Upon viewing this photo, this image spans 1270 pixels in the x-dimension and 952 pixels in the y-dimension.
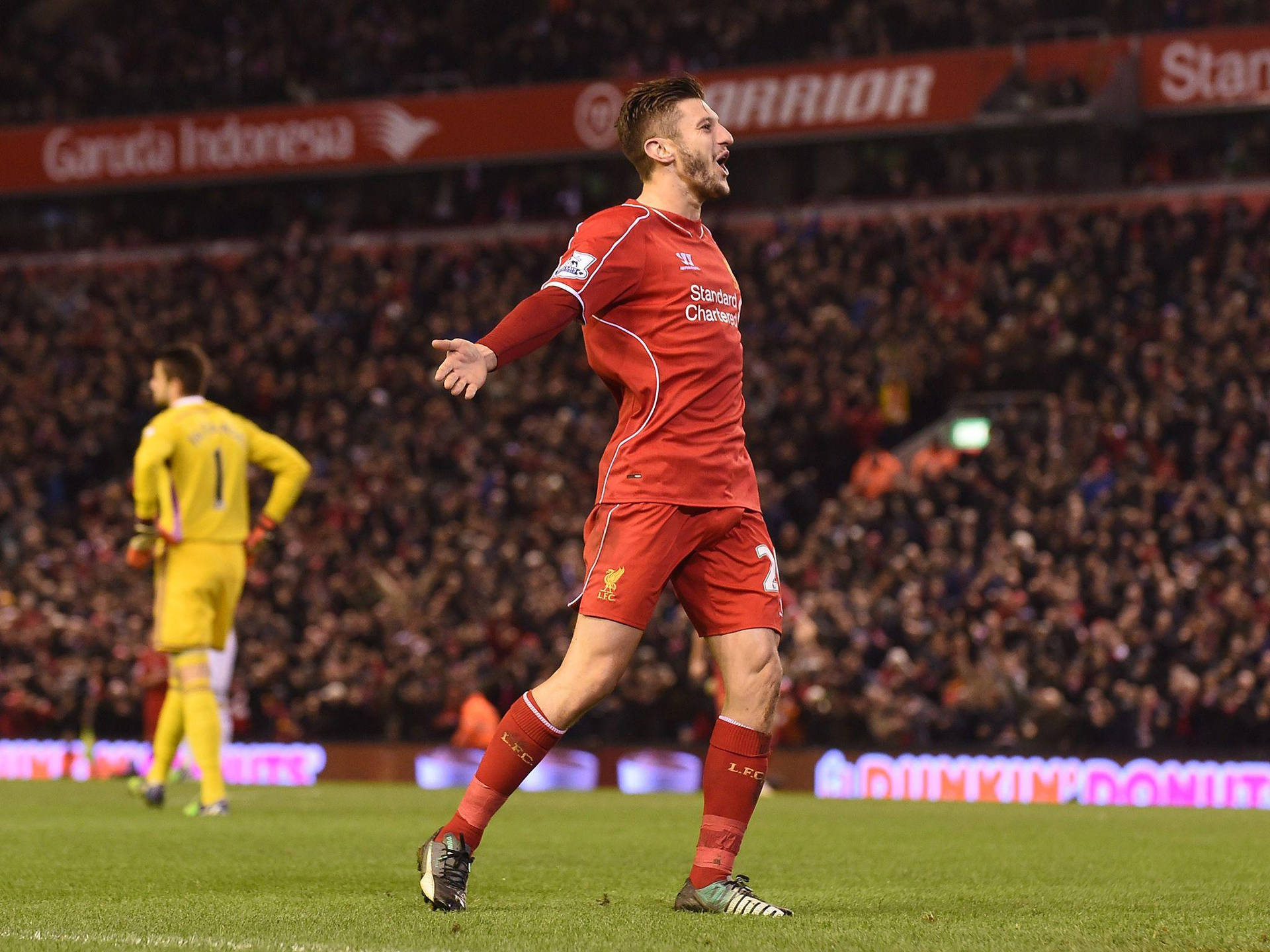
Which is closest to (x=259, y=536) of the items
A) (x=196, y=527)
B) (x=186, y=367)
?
(x=196, y=527)

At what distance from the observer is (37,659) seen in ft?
68.8

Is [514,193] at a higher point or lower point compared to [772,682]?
higher

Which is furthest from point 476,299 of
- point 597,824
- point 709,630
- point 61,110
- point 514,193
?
point 709,630

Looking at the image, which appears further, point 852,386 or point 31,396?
point 31,396

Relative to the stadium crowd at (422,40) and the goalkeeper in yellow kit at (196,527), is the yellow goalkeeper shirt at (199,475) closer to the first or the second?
the goalkeeper in yellow kit at (196,527)

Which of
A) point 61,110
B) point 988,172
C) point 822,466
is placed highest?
point 61,110

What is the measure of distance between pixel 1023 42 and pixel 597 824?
19.1 meters

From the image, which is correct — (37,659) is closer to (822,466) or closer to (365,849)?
(822,466)

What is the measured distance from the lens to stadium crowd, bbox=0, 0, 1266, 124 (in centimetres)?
2673

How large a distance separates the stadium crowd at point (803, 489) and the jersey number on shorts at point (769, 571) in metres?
10.3

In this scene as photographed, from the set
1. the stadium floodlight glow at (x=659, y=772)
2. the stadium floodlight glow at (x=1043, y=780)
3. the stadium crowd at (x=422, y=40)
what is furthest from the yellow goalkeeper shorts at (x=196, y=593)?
the stadium crowd at (x=422, y=40)

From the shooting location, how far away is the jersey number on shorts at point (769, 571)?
17.4ft

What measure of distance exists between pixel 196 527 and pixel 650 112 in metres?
4.78

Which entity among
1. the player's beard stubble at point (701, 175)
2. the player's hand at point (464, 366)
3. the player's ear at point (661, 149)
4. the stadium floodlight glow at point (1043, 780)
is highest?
the player's ear at point (661, 149)
